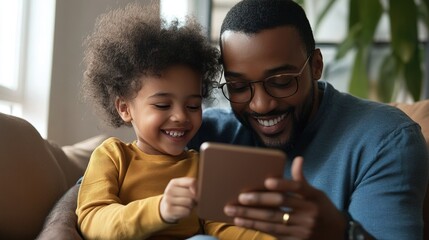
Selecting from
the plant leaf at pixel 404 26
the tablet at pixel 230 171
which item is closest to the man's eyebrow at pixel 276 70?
the tablet at pixel 230 171

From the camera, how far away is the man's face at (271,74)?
1584 millimetres

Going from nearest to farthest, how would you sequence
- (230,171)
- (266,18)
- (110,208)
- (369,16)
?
1. (230,171)
2. (110,208)
3. (266,18)
4. (369,16)

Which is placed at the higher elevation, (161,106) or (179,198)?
(161,106)

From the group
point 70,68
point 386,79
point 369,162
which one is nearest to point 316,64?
point 369,162

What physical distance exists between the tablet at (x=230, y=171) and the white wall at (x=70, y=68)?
1.37m

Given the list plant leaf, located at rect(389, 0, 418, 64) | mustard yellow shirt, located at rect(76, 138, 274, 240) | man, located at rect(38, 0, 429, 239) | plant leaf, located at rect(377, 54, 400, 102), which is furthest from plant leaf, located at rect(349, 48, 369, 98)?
mustard yellow shirt, located at rect(76, 138, 274, 240)

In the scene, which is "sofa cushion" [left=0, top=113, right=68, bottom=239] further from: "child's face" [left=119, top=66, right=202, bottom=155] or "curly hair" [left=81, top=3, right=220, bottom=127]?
"child's face" [left=119, top=66, right=202, bottom=155]

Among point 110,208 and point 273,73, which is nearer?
point 110,208

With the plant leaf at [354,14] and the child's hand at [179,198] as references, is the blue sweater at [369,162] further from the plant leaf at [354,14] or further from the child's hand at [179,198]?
the plant leaf at [354,14]

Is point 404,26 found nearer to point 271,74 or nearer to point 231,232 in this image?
point 271,74

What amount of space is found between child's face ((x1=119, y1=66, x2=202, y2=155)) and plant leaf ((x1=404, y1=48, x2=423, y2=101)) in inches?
77.4

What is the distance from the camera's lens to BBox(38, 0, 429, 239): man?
146 cm

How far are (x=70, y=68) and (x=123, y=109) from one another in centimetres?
104

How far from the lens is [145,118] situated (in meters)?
1.53
